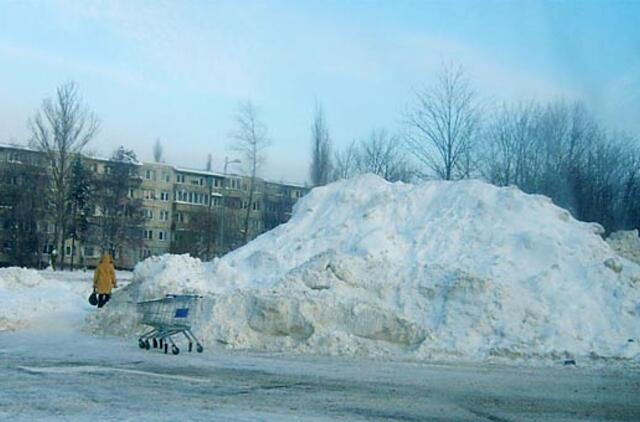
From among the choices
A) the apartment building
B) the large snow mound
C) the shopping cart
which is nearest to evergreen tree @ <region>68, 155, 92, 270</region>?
the apartment building

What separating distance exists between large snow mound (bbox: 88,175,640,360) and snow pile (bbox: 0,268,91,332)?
1.67 m

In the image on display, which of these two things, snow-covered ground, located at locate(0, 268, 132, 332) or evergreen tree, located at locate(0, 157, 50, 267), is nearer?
snow-covered ground, located at locate(0, 268, 132, 332)

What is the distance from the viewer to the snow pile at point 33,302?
2039 centimetres

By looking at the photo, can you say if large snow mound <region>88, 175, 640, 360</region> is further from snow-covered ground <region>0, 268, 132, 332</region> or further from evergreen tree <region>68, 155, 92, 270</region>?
evergreen tree <region>68, 155, 92, 270</region>

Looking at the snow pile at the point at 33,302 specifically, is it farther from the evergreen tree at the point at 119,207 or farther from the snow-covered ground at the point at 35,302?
the evergreen tree at the point at 119,207

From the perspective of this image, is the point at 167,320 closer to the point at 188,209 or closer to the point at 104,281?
the point at 104,281

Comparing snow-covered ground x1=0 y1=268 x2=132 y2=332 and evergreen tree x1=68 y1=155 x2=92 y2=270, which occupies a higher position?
evergreen tree x1=68 y1=155 x2=92 y2=270

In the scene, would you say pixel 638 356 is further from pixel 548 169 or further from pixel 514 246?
pixel 548 169

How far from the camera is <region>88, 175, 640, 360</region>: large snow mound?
1641 cm

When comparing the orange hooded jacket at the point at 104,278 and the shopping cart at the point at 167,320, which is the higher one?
the orange hooded jacket at the point at 104,278

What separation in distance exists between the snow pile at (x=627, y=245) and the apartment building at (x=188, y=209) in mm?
35458

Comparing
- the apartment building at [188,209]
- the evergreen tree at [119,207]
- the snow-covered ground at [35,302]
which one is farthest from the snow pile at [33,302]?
the evergreen tree at [119,207]

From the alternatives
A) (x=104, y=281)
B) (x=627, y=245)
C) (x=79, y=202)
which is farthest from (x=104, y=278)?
(x=79, y=202)

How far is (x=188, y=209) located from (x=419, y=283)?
72.8m
